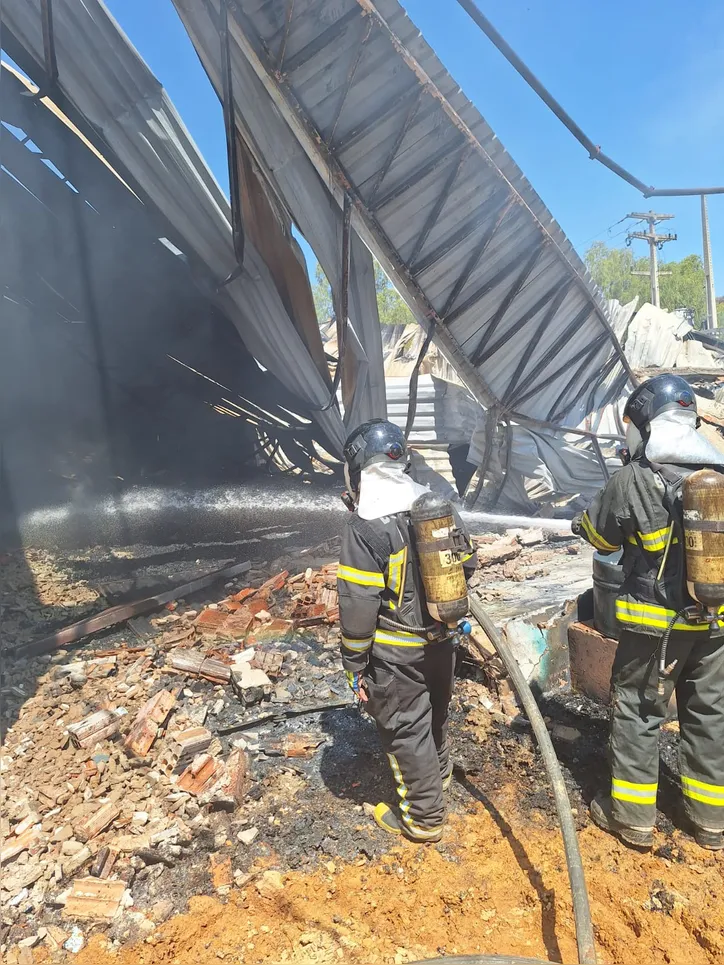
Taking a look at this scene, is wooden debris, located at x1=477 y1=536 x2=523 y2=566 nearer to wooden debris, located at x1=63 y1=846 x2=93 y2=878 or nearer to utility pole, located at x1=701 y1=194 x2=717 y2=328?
wooden debris, located at x1=63 y1=846 x2=93 y2=878

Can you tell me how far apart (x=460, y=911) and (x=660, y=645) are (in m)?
1.41

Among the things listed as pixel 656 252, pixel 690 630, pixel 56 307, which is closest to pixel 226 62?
pixel 56 307

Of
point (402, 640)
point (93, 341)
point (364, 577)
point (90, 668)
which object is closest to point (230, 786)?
point (402, 640)

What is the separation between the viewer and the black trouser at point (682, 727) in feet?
8.42

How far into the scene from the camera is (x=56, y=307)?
7176 millimetres

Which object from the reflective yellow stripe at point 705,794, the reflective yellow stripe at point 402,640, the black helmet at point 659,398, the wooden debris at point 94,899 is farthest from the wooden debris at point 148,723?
the black helmet at point 659,398

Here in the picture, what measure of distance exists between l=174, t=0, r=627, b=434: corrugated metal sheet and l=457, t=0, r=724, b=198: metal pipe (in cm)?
221

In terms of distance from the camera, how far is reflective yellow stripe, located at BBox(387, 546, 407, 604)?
259 centimetres

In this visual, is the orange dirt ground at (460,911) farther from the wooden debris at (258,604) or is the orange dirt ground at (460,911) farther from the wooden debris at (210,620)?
→ the wooden debris at (258,604)

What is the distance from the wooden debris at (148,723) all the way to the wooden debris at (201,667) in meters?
0.32

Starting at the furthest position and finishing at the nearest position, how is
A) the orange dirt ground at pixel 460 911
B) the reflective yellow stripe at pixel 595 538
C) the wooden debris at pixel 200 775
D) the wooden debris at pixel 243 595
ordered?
the wooden debris at pixel 243 595 → the wooden debris at pixel 200 775 → the reflective yellow stripe at pixel 595 538 → the orange dirt ground at pixel 460 911

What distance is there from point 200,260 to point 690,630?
5272 mm

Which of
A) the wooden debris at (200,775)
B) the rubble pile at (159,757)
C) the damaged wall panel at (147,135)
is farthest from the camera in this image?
the damaged wall panel at (147,135)

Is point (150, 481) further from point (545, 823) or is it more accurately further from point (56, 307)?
point (545, 823)
